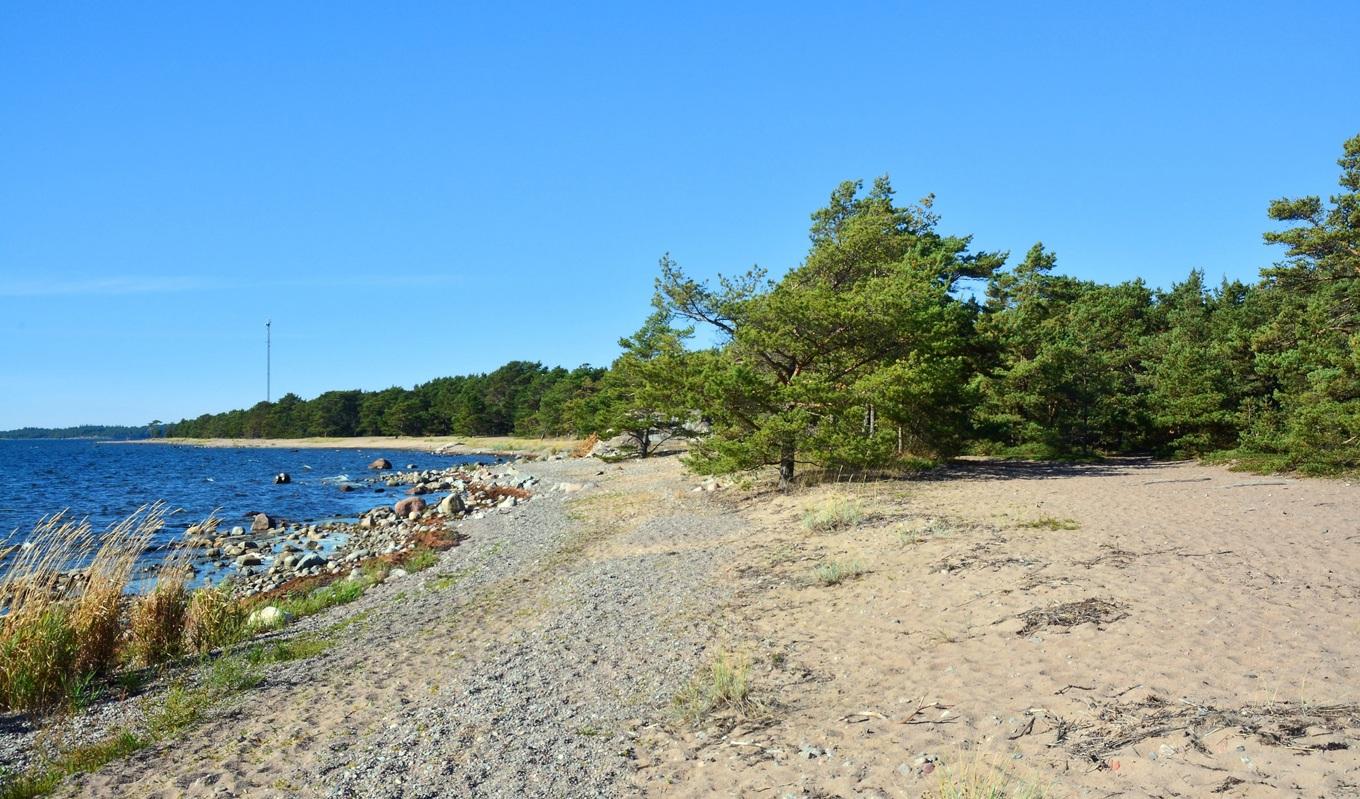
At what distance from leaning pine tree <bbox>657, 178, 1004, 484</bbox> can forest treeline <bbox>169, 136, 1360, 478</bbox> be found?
58 millimetres

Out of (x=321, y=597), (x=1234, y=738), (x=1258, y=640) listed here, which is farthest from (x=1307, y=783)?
(x=321, y=597)

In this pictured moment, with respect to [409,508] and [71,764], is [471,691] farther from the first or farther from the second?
[409,508]

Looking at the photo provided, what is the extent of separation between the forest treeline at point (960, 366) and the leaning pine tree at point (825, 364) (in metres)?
0.06

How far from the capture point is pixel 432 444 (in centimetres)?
9812

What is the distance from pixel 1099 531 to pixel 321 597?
1261 centimetres

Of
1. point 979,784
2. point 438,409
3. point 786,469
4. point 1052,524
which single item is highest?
point 438,409

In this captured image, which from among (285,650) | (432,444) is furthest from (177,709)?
(432,444)

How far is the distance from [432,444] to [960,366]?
8598 centimetres

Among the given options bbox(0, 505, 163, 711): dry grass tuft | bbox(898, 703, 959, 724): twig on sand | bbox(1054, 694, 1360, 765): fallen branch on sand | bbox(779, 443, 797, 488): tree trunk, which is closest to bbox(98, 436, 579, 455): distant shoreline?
bbox(779, 443, 797, 488): tree trunk

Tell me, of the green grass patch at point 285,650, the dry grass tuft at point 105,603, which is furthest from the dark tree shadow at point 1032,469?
the dry grass tuft at point 105,603

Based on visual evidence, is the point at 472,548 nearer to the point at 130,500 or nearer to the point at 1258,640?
the point at 1258,640

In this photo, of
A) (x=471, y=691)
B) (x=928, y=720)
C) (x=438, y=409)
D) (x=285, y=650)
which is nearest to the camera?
(x=928, y=720)

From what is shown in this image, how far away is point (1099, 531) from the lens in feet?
39.1

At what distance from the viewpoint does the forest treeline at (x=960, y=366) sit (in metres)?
18.9
